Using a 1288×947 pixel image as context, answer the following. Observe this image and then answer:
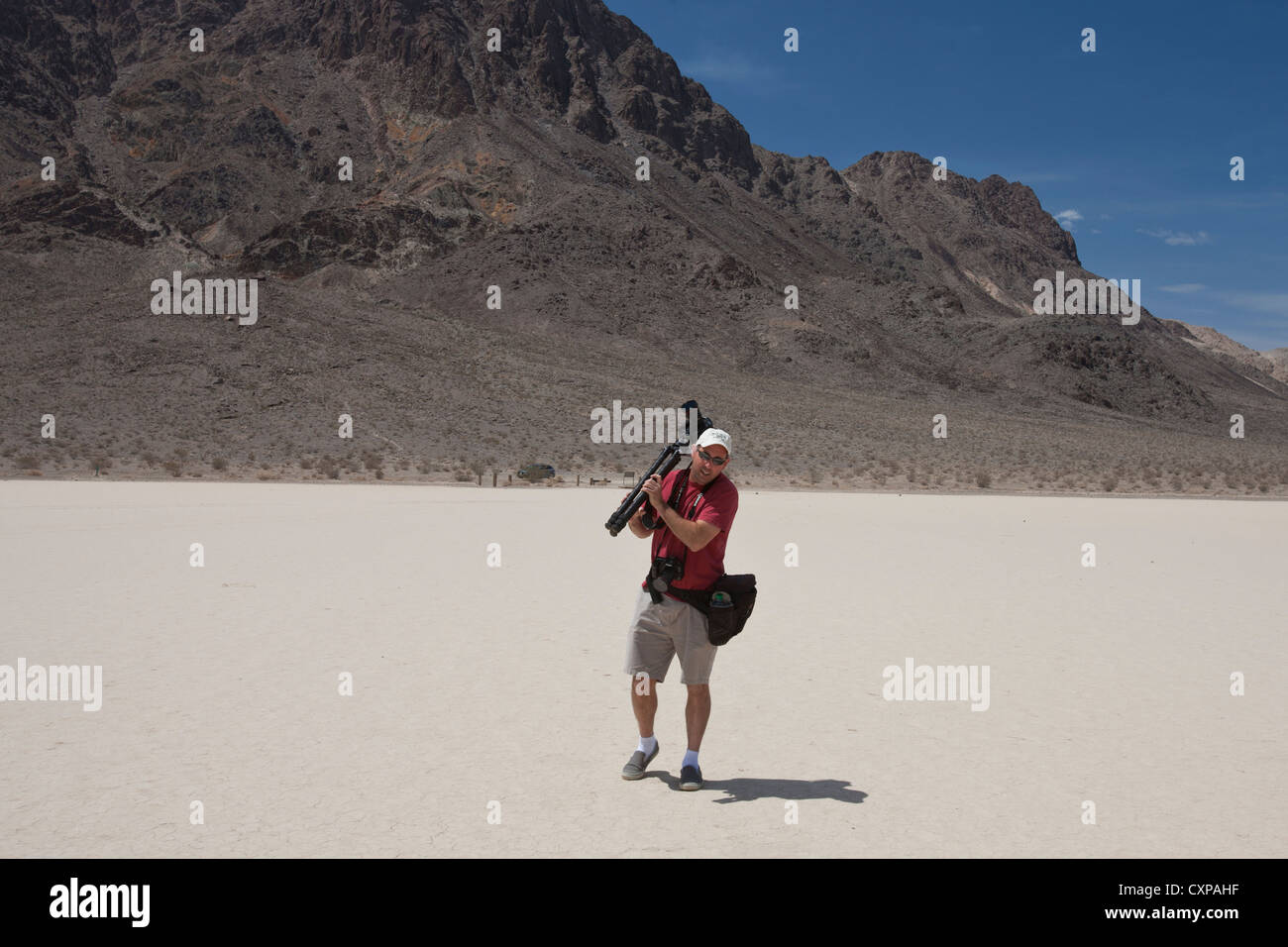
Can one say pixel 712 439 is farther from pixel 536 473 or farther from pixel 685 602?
pixel 536 473

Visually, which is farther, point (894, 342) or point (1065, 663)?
point (894, 342)

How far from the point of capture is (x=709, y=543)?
5.36 metres

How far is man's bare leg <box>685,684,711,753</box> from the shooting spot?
5.54 m

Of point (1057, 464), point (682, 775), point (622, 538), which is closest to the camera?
point (682, 775)

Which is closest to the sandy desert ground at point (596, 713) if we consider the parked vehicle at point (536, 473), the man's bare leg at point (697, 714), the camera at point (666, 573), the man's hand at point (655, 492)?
the man's bare leg at point (697, 714)

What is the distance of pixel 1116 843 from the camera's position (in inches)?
186

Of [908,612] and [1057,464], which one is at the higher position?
[1057,464]

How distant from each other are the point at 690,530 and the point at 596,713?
7.88 feet

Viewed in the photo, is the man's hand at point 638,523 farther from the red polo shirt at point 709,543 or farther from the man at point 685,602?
the red polo shirt at point 709,543

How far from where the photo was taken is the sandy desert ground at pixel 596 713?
4867mm

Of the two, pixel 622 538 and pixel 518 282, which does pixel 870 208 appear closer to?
pixel 518 282

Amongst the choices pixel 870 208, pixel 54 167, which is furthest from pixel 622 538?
pixel 870 208

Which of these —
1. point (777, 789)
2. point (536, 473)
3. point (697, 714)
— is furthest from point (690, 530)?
point (536, 473)
